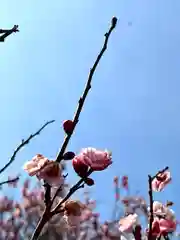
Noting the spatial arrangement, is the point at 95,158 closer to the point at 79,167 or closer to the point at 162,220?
the point at 79,167

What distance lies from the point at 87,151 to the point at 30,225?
21.2 feet

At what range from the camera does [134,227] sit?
186cm

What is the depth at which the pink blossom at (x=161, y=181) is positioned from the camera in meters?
2.04

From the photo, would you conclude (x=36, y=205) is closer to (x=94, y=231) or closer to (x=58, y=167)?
(x=94, y=231)

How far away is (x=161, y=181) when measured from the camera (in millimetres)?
2066

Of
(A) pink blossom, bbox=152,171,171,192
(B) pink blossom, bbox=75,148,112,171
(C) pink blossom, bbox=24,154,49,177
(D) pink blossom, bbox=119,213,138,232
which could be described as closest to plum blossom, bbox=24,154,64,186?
(C) pink blossom, bbox=24,154,49,177

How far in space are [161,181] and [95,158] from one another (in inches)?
22.1

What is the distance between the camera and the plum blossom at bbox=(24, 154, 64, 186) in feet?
5.19

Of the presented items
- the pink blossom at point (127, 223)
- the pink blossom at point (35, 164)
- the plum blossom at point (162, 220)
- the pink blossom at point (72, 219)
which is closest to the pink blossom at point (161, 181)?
the plum blossom at point (162, 220)

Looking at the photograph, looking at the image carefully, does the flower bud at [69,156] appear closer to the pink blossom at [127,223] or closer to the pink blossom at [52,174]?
the pink blossom at [52,174]

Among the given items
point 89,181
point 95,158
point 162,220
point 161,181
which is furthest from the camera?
point 161,181

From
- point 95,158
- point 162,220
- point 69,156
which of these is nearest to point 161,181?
point 162,220

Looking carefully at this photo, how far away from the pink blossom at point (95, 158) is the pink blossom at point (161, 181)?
0.44 metres

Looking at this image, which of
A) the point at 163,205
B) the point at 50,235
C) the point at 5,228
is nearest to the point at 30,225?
the point at 5,228
